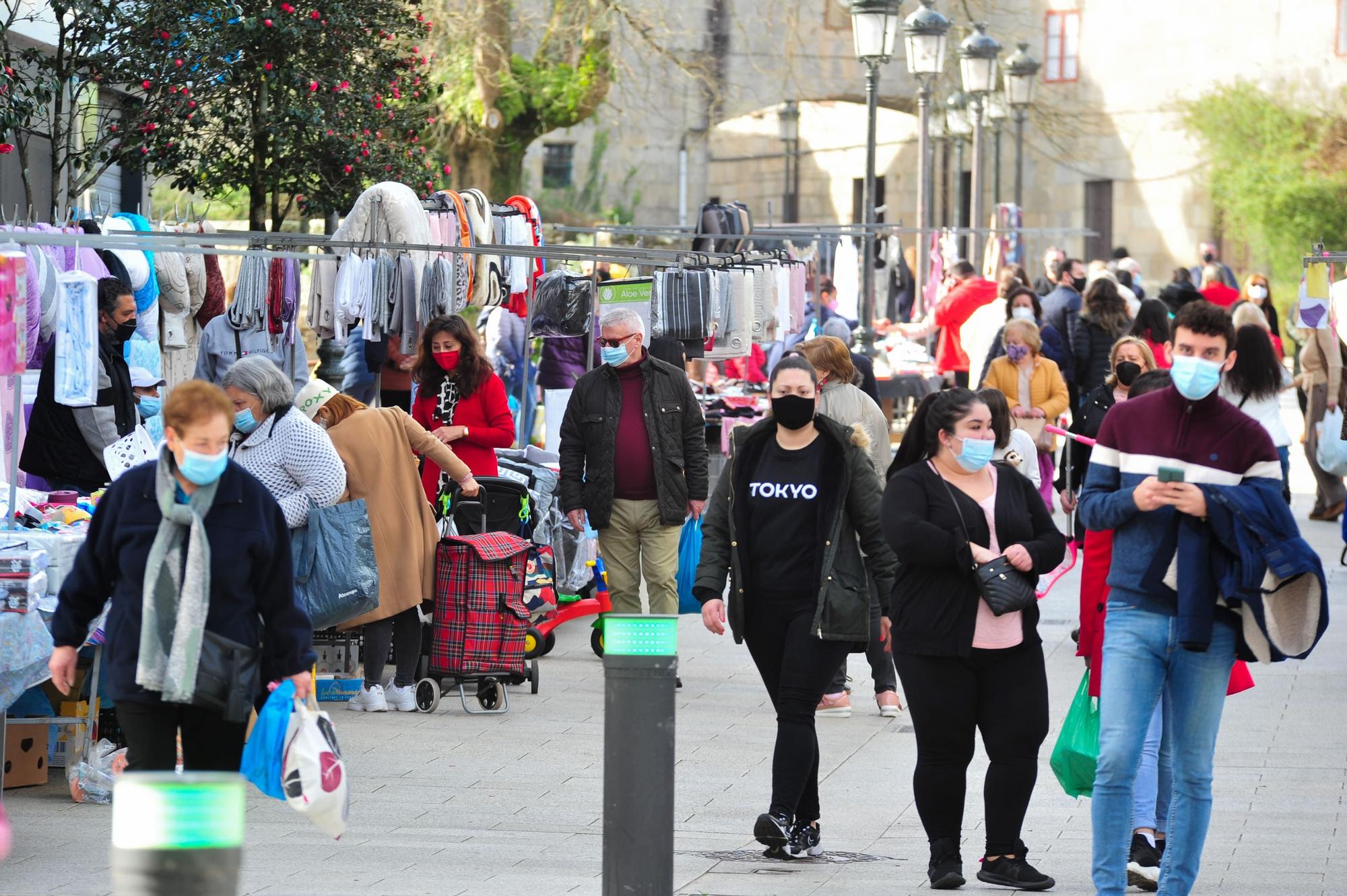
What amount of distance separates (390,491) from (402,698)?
1033 millimetres

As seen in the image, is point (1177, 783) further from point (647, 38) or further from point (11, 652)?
point (647, 38)

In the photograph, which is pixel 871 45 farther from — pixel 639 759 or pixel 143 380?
pixel 639 759

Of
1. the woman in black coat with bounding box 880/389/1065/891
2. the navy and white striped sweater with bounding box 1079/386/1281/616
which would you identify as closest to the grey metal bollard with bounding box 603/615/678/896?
the woman in black coat with bounding box 880/389/1065/891

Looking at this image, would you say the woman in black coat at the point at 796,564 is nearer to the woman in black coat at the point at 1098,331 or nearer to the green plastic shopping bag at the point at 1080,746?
the green plastic shopping bag at the point at 1080,746

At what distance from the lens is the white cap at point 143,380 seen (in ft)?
37.0

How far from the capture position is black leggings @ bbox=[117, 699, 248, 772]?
220 inches

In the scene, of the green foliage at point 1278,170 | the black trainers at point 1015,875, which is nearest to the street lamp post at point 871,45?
the black trainers at point 1015,875

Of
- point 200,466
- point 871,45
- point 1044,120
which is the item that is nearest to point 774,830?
point 200,466

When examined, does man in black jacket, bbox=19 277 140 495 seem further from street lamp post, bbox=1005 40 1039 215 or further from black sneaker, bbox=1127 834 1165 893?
street lamp post, bbox=1005 40 1039 215

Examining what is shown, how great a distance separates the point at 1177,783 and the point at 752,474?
A: 1.91 meters

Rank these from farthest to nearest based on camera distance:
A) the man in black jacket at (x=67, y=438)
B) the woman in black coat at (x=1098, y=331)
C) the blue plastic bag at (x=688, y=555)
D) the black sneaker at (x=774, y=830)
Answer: the woman in black coat at (x=1098, y=331), the blue plastic bag at (x=688, y=555), the man in black jacket at (x=67, y=438), the black sneaker at (x=774, y=830)

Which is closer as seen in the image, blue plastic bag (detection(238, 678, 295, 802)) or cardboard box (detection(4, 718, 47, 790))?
blue plastic bag (detection(238, 678, 295, 802))

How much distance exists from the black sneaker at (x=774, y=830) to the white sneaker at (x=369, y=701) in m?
3.01

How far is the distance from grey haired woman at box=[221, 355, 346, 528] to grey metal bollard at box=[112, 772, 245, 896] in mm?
4806
